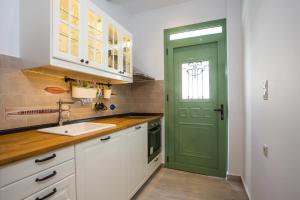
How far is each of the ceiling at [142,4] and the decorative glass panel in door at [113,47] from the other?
877mm

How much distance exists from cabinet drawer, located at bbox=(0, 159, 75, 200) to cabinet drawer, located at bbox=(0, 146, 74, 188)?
0.08 feet

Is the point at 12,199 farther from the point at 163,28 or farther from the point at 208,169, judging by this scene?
the point at 163,28

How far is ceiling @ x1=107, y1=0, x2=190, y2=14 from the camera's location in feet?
8.58

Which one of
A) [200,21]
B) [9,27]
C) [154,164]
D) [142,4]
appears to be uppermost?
[142,4]

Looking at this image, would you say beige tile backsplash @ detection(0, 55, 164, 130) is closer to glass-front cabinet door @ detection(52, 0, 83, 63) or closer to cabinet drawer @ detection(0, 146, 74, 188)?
glass-front cabinet door @ detection(52, 0, 83, 63)

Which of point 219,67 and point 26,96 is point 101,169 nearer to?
point 26,96

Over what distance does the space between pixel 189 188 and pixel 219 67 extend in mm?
1794

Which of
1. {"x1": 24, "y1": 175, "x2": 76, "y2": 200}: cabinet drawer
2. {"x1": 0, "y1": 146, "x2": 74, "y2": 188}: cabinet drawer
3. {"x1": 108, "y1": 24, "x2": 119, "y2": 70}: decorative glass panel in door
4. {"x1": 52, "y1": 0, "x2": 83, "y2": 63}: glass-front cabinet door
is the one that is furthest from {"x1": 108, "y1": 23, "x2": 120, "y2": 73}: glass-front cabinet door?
{"x1": 24, "y1": 175, "x2": 76, "y2": 200}: cabinet drawer

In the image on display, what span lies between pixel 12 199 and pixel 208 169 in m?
2.43

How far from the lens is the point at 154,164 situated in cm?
248

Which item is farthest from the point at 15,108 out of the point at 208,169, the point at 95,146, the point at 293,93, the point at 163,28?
the point at 208,169

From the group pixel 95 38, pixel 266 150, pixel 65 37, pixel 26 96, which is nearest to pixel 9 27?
pixel 65 37

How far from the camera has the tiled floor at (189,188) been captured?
6.30ft

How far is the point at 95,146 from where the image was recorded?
1281 mm
